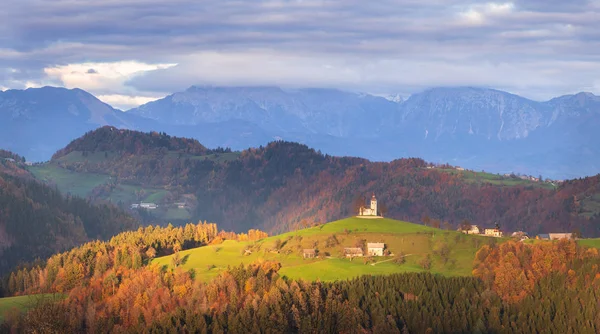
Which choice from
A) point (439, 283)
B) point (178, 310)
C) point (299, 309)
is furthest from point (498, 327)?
point (178, 310)

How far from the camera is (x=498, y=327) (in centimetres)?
15288

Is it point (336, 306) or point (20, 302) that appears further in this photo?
point (20, 302)

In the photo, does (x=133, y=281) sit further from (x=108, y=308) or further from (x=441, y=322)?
(x=441, y=322)

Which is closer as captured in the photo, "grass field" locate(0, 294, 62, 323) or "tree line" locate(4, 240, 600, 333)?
"tree line" locate(4, 240, 600, 333)

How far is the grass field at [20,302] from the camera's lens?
17343 cm

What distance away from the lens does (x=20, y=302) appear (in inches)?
7160

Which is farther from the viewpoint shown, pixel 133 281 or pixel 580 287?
pixel 133 281

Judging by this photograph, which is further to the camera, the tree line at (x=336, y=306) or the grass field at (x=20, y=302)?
the grass field at (x=20, y=302)

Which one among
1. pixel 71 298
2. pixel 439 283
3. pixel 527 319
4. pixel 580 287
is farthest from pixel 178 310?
pixel 580 287

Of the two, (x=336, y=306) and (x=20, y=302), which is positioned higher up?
(x=20, y=302)

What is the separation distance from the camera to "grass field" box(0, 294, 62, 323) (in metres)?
173

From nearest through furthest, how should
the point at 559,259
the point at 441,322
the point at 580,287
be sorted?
1. the point at 441,322
2. the point at 580,287
3. the point at 559,259

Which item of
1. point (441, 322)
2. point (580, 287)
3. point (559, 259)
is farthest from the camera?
point (559, 259)

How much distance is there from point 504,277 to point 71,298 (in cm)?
7358
